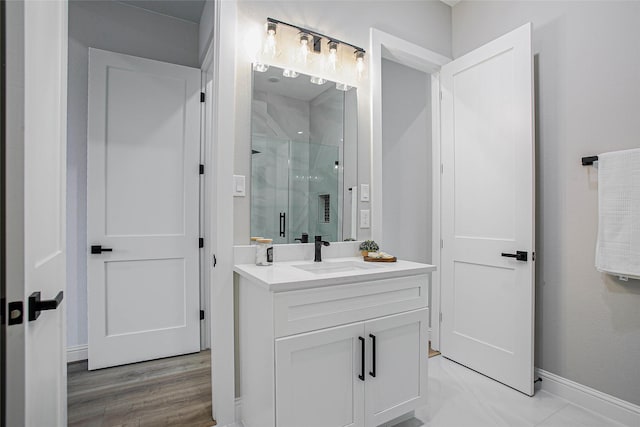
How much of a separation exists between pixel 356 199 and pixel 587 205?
137 cm

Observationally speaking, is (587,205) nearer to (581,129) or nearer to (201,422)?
(581,129)

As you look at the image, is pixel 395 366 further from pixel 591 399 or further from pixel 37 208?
pixel 37 208

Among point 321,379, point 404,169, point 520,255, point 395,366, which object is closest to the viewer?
point 321,379

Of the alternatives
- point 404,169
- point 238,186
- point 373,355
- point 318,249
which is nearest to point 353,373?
point 373,355

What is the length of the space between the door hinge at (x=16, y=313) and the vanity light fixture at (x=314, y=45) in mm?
1685

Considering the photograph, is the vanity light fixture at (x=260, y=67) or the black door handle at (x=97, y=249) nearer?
the vanity light fixture at (x=260, y=67)

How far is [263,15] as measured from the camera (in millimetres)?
1941

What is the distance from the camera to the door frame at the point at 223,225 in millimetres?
1793

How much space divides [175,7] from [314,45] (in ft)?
4.62

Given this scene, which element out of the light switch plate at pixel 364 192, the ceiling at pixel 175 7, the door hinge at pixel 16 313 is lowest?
the door hinge at pixel 16 313

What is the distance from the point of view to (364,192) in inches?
89.5

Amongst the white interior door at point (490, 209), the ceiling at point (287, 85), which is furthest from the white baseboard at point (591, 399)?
the ceiling at point (287, 85)

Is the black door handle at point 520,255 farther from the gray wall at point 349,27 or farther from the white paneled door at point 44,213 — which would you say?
the white paneled door at point 44,213

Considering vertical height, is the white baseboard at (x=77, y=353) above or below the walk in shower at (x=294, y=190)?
below
